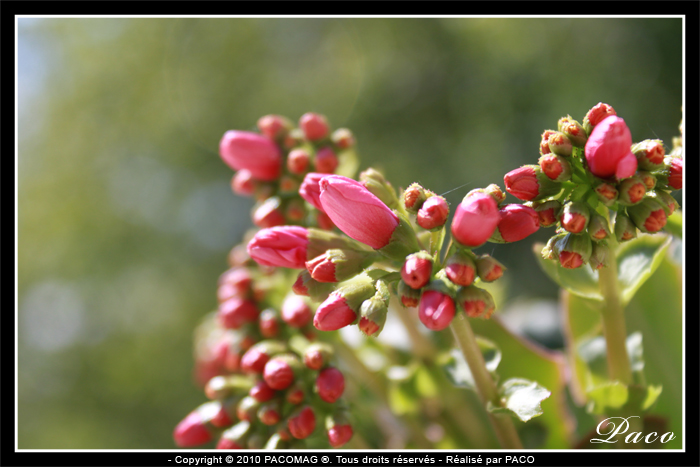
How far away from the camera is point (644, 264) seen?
58cm

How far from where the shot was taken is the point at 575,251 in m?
0.45

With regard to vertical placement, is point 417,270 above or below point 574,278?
above

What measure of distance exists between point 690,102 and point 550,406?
0.42 meters

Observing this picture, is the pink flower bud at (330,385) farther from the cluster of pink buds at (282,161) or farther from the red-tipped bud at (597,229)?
the red-tipped bud at (597,229)

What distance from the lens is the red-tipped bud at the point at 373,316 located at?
468 mm

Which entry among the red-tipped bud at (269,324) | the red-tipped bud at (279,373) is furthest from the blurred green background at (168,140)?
the red-tipped bud at (279,373)

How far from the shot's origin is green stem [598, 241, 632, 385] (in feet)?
1.83

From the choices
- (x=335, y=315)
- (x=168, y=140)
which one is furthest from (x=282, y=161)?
(x=168, y=140)

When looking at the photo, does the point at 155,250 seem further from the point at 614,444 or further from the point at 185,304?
the point at 614,444

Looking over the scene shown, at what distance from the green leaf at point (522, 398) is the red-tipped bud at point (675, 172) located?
0.23 metres

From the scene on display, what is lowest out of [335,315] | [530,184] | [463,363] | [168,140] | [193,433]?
[168,140]

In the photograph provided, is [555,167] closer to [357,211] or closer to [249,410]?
[357,211]

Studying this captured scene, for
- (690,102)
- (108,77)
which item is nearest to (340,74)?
(108,77)

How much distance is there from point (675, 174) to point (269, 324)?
1.67 ft
